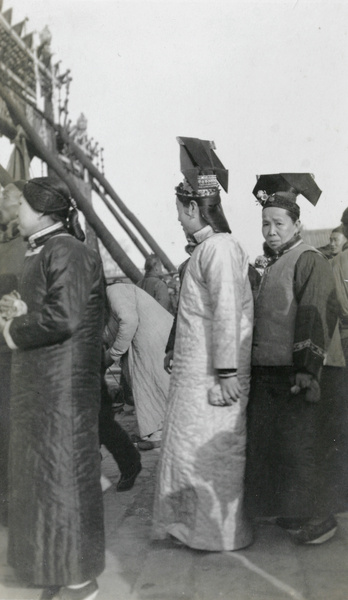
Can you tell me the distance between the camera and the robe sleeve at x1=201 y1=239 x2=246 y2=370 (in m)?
2.83

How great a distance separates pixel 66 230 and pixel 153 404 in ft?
9.44

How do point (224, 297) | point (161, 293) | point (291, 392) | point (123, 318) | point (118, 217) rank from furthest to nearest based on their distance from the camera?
1. point (118, 217)
2. point (161, 293)
3. point (123, 318)
4. point (291, 392)
5. point (224, 297)

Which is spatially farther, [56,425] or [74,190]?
[74,190]

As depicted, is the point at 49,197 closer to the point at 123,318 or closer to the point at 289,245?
the point at 289,245

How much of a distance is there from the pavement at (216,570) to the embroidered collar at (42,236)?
54.3 inches

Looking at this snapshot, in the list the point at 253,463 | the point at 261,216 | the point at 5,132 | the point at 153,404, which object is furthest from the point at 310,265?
the point at 5,132

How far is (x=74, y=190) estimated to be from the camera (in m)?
7.17

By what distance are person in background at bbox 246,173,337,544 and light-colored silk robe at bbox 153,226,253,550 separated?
12 cm

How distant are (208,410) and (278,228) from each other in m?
1.03

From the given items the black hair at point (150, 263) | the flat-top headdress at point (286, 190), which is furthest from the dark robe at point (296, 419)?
the black hair at point (150, 263)

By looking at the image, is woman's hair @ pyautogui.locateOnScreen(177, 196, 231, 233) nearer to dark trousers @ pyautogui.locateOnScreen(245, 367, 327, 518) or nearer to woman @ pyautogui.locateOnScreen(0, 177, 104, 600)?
dark trousers @ pyautogui.locateOnScreen(245, 367, 327, 518)

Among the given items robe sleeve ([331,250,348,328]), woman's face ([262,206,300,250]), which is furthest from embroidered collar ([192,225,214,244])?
robe sleeve ([331,250,348,328])

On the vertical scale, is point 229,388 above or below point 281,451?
above

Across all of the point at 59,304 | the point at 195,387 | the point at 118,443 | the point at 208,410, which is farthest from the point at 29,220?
the point at 118,443
